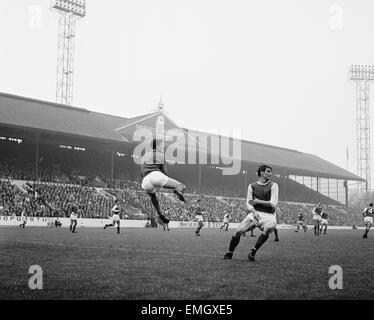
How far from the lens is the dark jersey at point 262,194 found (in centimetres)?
1218

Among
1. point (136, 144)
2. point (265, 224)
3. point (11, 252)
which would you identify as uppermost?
point (136, 144)

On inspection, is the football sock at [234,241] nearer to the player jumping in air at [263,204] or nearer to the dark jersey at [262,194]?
the player jumping in air at [263,204]

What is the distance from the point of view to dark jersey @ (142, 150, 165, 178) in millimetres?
11461

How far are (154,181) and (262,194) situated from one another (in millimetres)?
2798

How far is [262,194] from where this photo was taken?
12.2 metres

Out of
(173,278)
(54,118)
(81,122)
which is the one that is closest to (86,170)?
(81,122)

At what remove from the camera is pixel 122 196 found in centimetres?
4769

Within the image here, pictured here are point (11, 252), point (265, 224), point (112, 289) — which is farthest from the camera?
point (11, 252)

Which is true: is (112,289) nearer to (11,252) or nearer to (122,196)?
(11,252)

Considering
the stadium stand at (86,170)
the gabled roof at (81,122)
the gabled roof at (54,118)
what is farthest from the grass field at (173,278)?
the gabled roof at (81,122)

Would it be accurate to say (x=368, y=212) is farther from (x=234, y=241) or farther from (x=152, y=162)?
(x=152, y=162)

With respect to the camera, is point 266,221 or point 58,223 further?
point 58,223
